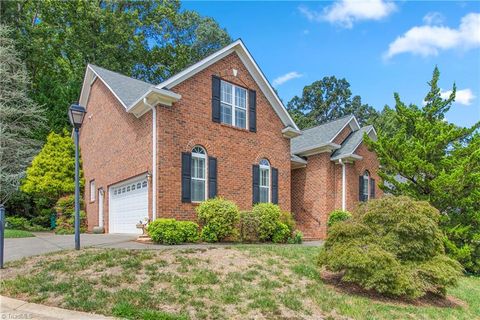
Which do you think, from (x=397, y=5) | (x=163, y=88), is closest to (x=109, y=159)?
(x=163, y=88)

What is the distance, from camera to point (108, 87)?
54.4 feet

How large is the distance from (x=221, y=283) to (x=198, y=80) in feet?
29.7

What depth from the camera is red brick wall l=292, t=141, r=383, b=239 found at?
17.5m

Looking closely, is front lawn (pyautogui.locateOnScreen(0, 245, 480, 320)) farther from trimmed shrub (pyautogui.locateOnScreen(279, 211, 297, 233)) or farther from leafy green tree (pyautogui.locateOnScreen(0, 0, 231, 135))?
leafy green tree (pyautogui.locateOnScreen(0, 0, 231, 135))

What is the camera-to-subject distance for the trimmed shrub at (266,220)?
1295 centimetres

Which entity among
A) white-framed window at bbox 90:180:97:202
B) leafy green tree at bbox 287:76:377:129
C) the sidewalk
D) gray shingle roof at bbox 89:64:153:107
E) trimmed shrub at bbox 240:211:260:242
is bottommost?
the sidewalk

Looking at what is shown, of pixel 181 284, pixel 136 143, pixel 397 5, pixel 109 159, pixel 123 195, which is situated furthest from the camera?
pixel 109 159

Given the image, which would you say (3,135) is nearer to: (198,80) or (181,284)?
(198,80)

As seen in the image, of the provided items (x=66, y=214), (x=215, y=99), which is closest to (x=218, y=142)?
(x=215, y=99)

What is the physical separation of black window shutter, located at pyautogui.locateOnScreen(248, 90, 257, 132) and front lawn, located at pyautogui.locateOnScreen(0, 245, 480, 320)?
771 cm

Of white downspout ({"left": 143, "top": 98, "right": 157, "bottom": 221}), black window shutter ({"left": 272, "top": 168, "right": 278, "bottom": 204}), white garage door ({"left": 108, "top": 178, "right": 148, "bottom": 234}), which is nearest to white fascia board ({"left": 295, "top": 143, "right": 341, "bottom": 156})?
black window shutter ({"left": 272, "top": 168, "right": 278, "bottom": 204})

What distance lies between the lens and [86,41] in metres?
29.7

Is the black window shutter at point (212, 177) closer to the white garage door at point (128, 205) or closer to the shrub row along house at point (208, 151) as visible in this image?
the shrub row along house at point (208, 151)

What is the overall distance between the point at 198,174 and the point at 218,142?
157 cm
